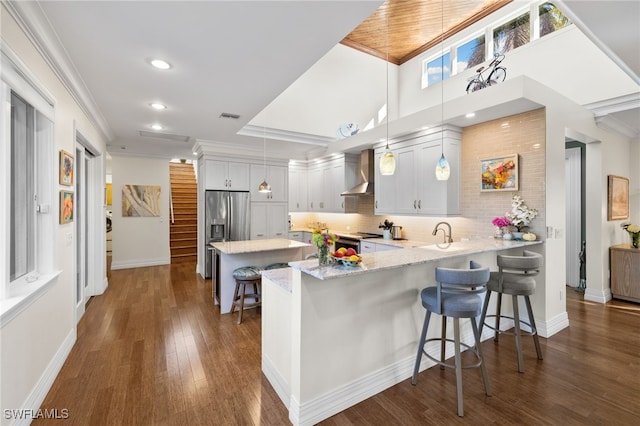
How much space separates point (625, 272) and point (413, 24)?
508 centimetres

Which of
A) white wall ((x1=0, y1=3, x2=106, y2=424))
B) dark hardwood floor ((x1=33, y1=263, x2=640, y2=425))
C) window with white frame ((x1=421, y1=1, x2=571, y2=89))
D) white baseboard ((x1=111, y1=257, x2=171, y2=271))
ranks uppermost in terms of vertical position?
window with white frame ((x1=421, y1=1, x2=571, y2=89))

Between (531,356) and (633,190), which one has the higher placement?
(633,190)

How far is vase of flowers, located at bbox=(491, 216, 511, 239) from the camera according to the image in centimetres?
343

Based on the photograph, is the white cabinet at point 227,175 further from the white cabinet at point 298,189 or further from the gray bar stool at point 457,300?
the gray bar stool at point 457,300

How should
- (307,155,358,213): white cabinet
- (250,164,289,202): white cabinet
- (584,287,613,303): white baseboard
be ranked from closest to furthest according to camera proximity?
(584,287,613,303): white baseboard → (307,155,358,213): white cabinet → (250,164,289,202): white cabinet

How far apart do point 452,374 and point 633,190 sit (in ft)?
16.8

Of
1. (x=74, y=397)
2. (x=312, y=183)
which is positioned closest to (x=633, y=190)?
(x=312, y=183)

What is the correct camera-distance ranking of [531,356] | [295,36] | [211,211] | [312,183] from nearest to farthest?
[295,36] < [531,356] < [211,211] < [312,183]

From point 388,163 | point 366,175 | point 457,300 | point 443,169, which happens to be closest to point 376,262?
point 457,300

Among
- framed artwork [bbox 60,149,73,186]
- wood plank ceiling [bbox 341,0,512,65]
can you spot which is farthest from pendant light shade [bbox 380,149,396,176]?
framed artwork [bbox 60,149,73,186]

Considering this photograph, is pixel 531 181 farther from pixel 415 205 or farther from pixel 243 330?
pixel 243 330

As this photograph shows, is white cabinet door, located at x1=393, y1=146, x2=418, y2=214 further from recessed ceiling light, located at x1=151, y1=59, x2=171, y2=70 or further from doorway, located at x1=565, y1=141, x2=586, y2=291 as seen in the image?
recessed ceiling light, located at x1=151, y1=59, x2=171, y2=70

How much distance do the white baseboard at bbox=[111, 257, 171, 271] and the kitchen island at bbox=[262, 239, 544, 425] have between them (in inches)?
223

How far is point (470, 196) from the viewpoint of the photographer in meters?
4.02
